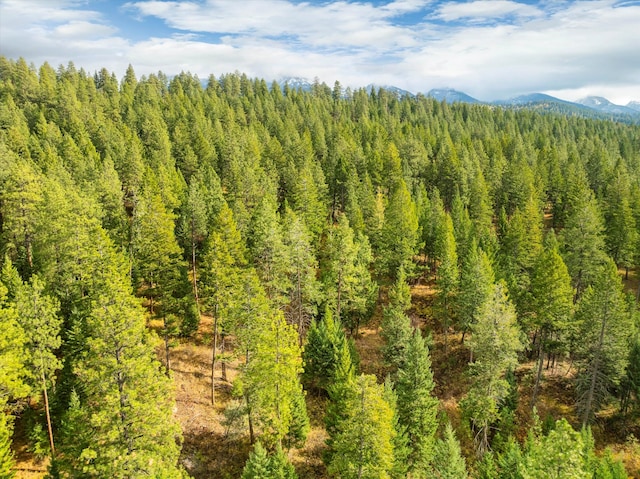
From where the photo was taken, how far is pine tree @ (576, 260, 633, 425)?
3619 cm

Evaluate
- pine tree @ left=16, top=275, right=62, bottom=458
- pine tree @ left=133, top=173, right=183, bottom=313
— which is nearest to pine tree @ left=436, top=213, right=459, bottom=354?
pine tree @ left=133, top=173, right=183, bottom=313

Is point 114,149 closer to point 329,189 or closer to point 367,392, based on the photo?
point 329,189

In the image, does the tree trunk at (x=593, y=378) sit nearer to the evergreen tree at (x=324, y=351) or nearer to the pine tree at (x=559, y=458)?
the evergreen tree at (x=324, y=351)

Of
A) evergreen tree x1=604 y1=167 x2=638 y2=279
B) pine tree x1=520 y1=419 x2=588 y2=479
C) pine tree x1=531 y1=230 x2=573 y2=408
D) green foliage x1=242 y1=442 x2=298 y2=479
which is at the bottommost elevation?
green foliage x1=242 y1=442 x2=298 y2=479

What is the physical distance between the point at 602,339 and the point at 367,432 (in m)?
26.9

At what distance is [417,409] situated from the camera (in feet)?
96.1

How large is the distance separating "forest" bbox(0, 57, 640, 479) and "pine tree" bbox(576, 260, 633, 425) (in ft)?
0.58

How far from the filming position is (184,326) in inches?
1587

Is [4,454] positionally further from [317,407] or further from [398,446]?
[398,446]

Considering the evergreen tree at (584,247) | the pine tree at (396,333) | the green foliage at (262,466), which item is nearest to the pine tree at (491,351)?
the pine tree at (396,333)

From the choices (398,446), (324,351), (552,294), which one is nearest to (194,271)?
(324,351)

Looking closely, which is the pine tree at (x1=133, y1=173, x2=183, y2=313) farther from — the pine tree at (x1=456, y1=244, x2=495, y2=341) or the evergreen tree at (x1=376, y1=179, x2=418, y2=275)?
the pine tree at (x1=456, y1=244, x2=495, y2=341)

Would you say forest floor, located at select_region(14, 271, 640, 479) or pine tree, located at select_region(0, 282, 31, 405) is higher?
pine tree, located at select_region(0, 282, 31, 405)

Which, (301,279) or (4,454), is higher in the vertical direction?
(301,279)
